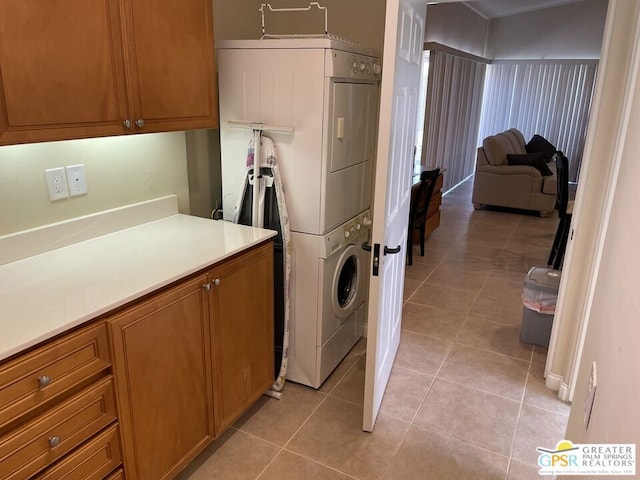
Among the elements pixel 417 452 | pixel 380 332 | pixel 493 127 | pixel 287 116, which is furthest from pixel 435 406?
pixel 493 127

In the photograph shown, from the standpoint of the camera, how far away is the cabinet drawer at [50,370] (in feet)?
4.06

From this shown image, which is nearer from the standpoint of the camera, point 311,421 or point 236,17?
point 311,421

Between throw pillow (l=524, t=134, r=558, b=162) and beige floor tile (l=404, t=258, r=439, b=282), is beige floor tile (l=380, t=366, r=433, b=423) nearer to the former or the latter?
beige floor tile (l=404, t=258, r=439, b=282)

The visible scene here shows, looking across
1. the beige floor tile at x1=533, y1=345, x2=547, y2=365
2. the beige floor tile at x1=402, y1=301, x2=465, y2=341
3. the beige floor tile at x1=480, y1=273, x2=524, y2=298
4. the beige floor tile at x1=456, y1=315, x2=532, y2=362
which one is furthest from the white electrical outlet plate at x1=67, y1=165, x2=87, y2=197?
the beige floor tile at x1=480, y1=273, x2=524, y2=298

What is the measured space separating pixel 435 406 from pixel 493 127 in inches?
317

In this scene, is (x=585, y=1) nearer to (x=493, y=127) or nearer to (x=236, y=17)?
(x=493, y=127)

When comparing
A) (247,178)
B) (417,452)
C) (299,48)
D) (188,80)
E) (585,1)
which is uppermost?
(585,1)

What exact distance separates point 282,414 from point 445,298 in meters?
1.89

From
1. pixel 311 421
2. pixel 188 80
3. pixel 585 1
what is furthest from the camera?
pixel 585 1

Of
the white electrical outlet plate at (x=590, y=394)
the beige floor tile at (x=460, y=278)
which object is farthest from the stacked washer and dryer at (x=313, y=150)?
the beige floor tile at (x=460, y=278)

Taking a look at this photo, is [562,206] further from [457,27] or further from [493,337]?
[457,27]

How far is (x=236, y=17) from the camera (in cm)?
268

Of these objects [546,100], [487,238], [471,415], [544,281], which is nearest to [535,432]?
[471,415]

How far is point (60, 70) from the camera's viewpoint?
1.53m
